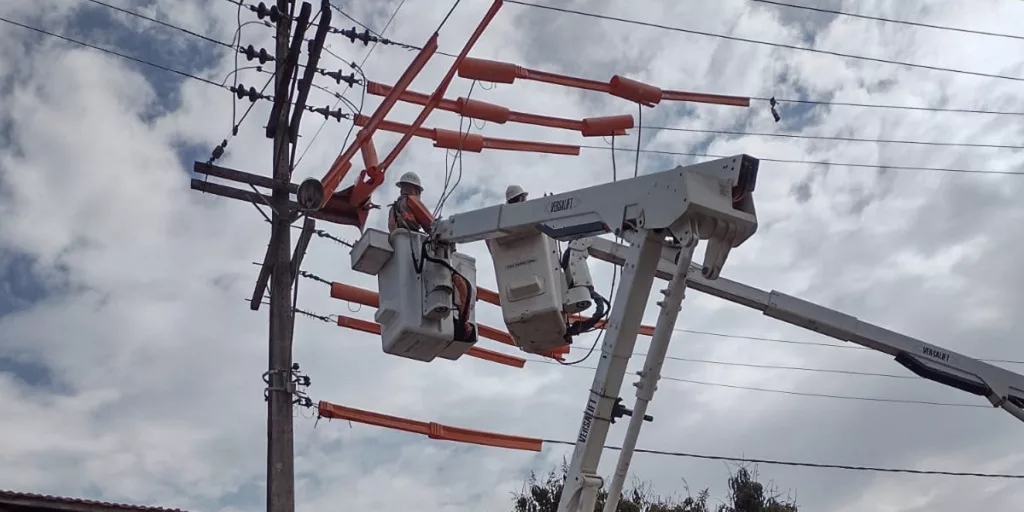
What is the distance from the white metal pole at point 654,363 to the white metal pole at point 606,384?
0.53 ft

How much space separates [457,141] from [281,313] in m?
2.41

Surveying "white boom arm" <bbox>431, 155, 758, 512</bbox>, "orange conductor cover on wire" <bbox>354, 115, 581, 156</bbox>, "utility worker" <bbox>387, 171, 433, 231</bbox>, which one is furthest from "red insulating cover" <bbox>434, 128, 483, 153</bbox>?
"white boom arm" <bbox>431, 155, 758, 512</bbox>

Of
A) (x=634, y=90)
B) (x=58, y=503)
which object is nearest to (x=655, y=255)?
(x=634, y=90)

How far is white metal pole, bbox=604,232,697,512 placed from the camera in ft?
18.9

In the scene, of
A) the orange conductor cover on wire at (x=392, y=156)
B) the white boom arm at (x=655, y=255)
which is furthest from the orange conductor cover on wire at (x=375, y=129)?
the white boom arm at (x=655, y=255)

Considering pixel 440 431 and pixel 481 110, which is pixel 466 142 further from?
pixel 440 431

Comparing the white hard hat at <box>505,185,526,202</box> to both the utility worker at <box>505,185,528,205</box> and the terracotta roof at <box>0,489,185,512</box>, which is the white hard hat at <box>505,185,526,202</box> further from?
the terracotta roof at <box>0,489,185,512</box>

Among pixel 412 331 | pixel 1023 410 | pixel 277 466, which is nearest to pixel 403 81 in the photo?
pixel 412 331

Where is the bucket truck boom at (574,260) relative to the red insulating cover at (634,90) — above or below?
below

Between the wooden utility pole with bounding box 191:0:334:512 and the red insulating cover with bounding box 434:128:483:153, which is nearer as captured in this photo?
the wooden utility pole with bounding box 191:0:334:512

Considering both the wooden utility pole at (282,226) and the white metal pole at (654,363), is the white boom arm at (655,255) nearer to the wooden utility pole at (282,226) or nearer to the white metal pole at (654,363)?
the white metal pole at (654,363)

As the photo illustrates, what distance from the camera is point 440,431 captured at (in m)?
10.4

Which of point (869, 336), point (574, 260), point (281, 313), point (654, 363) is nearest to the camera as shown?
point (654, 363)

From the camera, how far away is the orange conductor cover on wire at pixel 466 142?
396 inches
